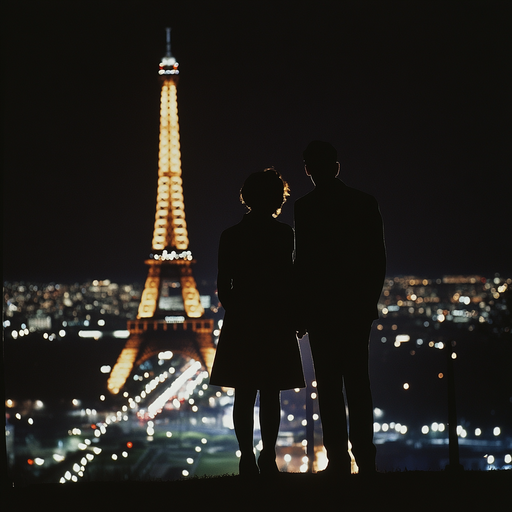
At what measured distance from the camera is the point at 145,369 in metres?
38.9

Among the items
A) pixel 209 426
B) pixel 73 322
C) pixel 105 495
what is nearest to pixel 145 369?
pixel 73 322

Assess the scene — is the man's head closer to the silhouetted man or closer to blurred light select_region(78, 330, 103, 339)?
the silhouetted man

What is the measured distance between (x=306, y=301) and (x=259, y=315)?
0.31m

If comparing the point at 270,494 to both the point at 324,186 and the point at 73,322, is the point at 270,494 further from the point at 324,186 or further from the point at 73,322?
the point at 73,322

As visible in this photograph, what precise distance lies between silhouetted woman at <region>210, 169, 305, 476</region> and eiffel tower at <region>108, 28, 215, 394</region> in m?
26.1

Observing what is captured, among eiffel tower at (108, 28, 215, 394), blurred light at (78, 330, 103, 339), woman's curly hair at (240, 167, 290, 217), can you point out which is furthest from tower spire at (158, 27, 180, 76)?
woman's curly hair at (240, 167, 290, 217)

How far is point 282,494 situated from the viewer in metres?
3.85

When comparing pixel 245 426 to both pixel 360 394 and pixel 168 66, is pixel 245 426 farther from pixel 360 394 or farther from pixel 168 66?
pixel 168 66

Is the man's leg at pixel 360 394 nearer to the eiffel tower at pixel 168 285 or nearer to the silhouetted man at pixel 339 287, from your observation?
the silhouetted man at pixel 339 287

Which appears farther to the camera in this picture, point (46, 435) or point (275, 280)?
point (46, 435)

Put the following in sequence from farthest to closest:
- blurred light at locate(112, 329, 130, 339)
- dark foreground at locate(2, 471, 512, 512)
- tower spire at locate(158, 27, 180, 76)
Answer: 1. blurred light at locate(112, 329, 130, 339)
2. tower spire at locate(158, 27, 180, 76)
3. dark foreground at locate(2, 471, 512, 512)

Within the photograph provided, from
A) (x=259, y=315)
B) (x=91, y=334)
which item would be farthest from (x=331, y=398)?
(x=91, y=334)

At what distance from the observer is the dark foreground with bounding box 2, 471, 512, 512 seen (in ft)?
12.1

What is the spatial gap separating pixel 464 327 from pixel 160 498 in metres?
37.4
